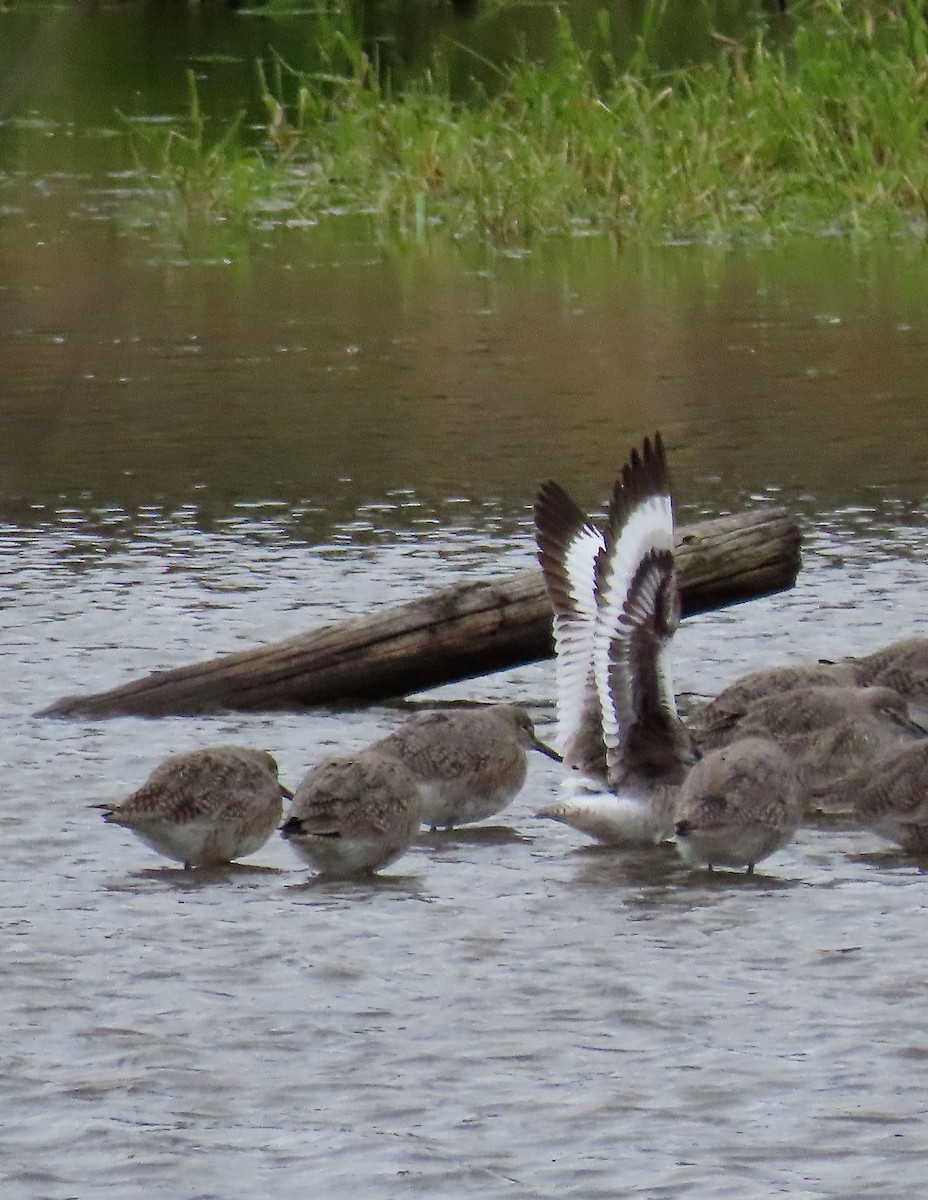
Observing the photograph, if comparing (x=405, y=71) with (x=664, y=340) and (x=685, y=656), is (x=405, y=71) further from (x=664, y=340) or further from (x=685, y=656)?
(x=685, y=656)

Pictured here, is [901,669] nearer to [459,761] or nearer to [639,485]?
[639,485]

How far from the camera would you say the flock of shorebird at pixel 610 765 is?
6.61m

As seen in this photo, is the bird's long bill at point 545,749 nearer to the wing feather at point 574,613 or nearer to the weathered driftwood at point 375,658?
the wing feather at point 574,613

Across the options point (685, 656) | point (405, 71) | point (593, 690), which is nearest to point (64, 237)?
point (405, 71)

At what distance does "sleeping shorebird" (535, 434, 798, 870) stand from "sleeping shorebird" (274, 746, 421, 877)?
19.1 inches

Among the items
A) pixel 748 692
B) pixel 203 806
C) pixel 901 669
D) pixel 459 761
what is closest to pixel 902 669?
pixel 901 669

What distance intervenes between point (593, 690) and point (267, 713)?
180 centimetres

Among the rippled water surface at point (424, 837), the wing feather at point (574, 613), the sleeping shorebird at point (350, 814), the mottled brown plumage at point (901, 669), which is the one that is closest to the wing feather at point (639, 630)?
the wing feather at point (574, 613)

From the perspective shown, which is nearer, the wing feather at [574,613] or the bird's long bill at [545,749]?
the wing feather at [574,613]

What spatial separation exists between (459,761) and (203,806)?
0.82 metres

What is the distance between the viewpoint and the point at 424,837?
7.27m

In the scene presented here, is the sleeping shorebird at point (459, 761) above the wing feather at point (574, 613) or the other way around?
the other way around

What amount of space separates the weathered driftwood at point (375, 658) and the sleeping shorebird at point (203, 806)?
1.82m

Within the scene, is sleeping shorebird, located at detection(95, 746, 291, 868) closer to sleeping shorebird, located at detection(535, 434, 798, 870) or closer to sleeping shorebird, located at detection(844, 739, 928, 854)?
sleeping shorebird, located at detection(535, 434, 798, 870)
